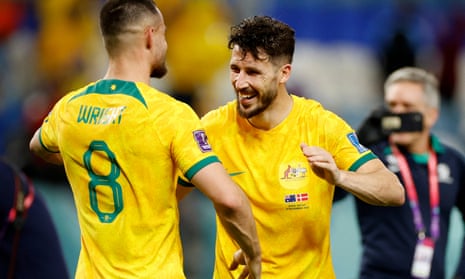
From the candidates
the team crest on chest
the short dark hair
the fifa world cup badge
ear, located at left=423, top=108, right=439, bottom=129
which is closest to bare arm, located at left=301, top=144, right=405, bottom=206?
the team crest on chest

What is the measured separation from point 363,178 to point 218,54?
7.09 metres

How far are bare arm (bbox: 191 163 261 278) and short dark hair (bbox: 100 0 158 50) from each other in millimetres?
747

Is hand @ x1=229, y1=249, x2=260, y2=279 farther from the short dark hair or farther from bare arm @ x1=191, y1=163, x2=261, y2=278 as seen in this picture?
the short dark hair

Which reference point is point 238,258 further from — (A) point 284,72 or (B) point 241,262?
(A) point 284,72

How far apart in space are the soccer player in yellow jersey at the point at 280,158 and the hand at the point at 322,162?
19cm

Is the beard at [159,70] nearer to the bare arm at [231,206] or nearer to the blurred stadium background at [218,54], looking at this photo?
the bare arm at [231,206]

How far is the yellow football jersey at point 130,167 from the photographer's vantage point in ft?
14.8

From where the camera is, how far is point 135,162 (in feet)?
14.9

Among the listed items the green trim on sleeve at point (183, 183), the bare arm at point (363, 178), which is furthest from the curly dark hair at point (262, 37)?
the green trim on sleeve at point (183, 183)

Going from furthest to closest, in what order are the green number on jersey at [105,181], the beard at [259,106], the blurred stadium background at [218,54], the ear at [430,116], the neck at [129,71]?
the blurred stadium background at [218,54], the ear at [430,116], the beard at [259,106], the neck at [129,71], the green number on jersey at [105,181]

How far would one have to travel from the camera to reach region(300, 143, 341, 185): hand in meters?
4.62

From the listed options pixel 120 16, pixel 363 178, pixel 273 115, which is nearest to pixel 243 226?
pixel 363 178

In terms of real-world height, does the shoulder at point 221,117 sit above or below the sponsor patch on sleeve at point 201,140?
below

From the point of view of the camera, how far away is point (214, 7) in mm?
12094
